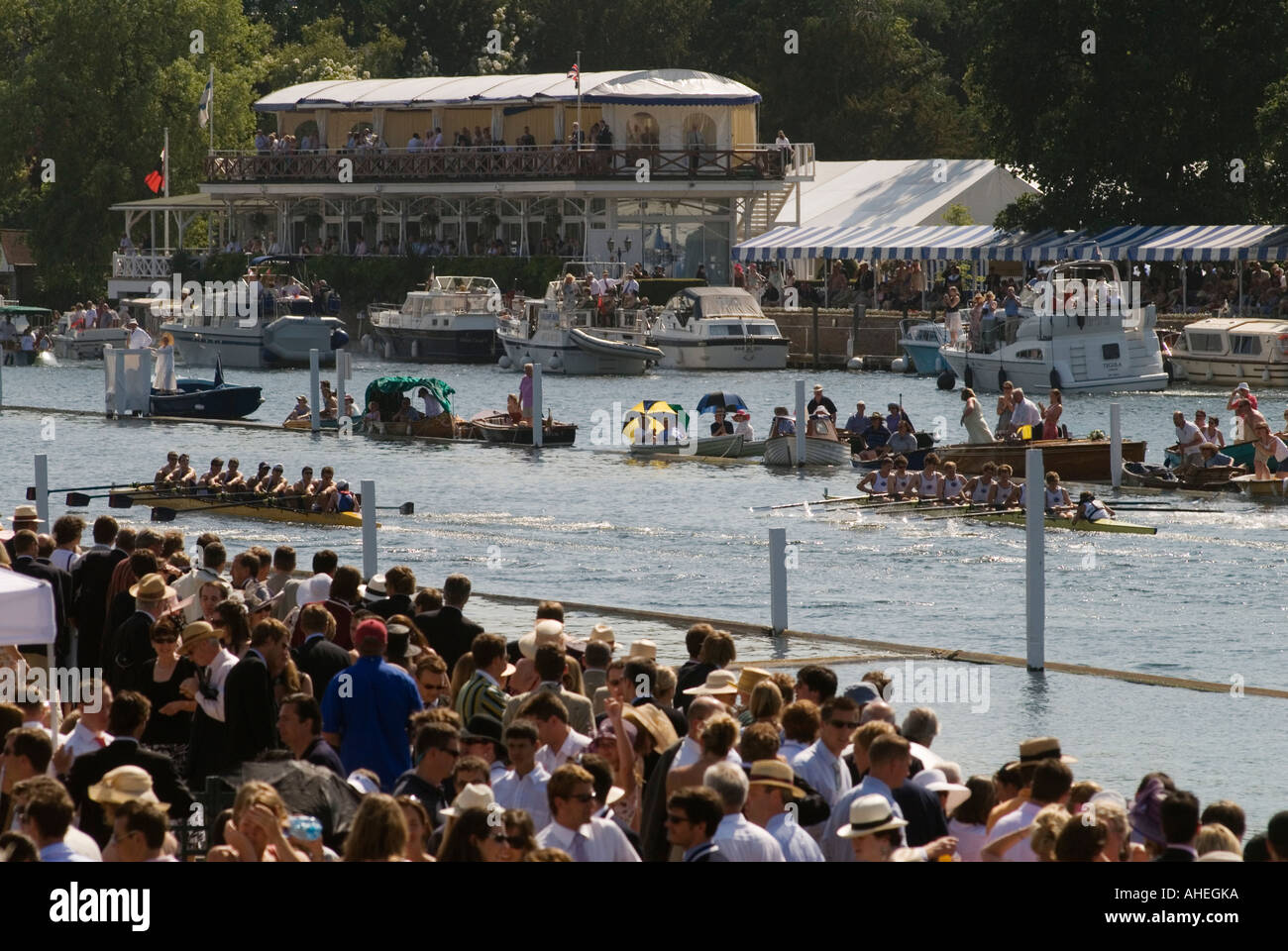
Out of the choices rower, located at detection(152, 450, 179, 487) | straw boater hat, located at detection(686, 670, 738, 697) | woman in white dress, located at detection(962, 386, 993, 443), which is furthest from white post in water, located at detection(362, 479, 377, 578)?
woman in white dress, located at detection(962, 386, 993, 443)

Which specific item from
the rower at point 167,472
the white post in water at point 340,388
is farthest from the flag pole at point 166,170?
the rower at point 167,472

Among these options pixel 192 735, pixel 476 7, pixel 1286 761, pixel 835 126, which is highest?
pixel 476 7

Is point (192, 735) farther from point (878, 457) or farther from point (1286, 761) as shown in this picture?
point (878, 457)

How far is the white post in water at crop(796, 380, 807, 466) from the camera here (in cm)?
4266

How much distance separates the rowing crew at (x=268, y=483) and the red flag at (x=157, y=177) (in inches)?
2152

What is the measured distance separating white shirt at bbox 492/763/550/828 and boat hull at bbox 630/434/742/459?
35769 mm

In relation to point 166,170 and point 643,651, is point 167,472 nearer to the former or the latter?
point 643,651

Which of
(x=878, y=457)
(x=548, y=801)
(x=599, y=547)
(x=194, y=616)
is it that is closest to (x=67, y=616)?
(x=194, y=616)

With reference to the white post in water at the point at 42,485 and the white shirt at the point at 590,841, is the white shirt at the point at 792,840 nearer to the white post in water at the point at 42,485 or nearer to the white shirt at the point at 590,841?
the white shirt at the point at 590,841

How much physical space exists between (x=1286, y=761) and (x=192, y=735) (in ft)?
33.2

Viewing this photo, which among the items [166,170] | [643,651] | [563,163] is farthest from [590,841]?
[166,170]

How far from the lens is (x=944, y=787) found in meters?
10.8

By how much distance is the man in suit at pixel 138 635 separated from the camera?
1372cm

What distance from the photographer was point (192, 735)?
12.3m
